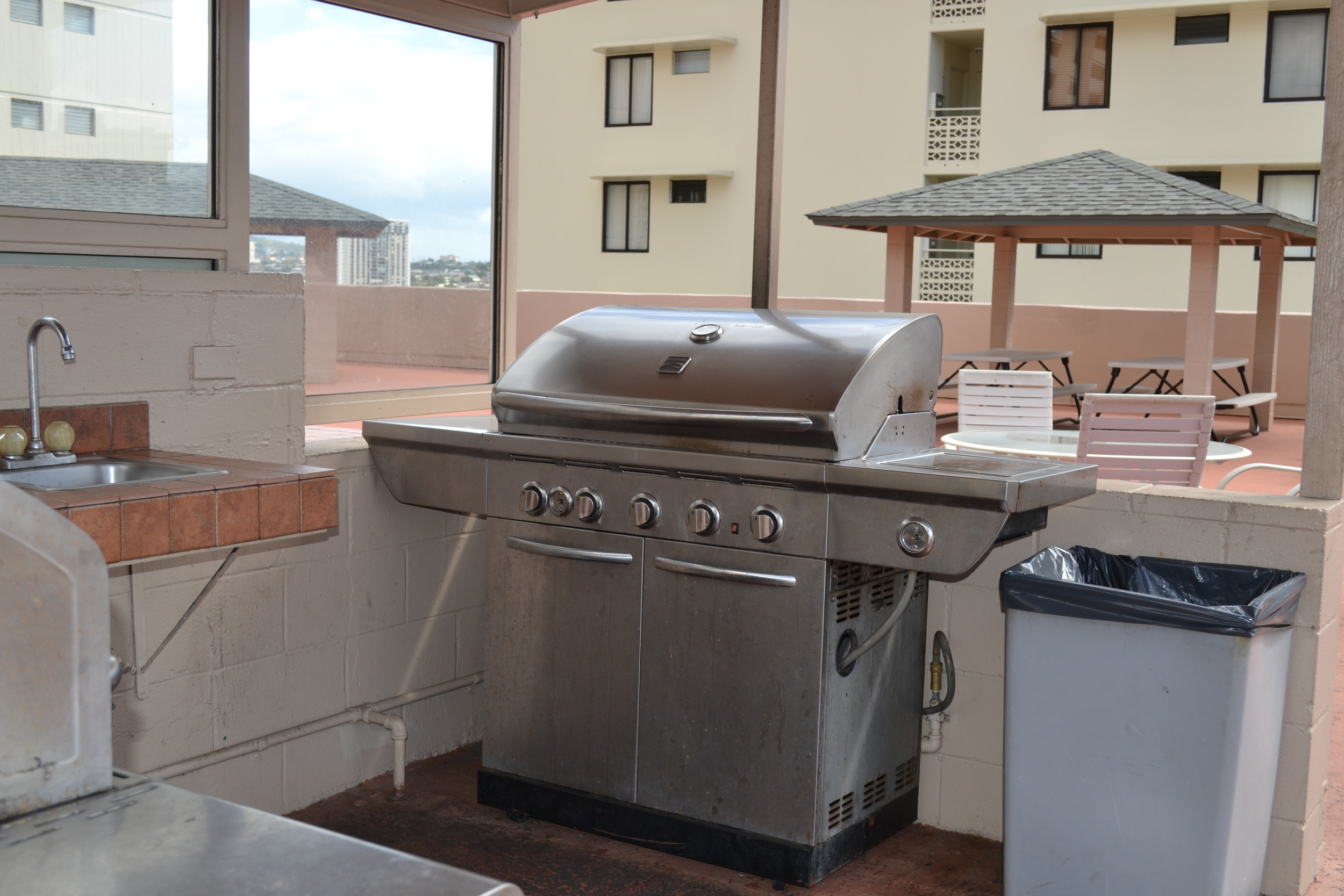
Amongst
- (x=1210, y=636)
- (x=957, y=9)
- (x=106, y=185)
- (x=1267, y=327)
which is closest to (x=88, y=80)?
(x=106, y=185)

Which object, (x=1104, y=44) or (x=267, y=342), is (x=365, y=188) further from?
(x=1104, y=44)

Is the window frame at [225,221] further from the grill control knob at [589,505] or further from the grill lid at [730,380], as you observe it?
the grill control knob at [589,505]

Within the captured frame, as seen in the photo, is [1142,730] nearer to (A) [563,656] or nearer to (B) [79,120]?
(A) [563,656]

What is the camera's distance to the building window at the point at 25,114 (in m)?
2.86

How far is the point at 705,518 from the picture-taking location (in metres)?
3.10

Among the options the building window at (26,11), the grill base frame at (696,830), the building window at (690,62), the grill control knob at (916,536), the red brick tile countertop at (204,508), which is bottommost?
the grill base frame at (696,830)

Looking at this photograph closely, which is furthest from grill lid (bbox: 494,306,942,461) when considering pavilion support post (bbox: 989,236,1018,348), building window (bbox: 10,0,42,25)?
pavilion support post (bbox: 989,236,1018,348)

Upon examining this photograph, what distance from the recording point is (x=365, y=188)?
472 cm

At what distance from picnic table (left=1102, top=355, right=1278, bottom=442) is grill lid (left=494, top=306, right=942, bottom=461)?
8.84 m

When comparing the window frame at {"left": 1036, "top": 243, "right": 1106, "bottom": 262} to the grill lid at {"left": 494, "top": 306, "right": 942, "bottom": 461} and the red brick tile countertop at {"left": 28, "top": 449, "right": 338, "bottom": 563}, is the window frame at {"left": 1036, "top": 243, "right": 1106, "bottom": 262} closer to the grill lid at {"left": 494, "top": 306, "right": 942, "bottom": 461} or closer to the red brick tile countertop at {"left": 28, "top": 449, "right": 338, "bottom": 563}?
the grill lid at {"left": 494, "top": 306, "right": 942, "bottom": 461}

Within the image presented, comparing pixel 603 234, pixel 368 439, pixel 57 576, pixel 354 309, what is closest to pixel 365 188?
pixel 354 309

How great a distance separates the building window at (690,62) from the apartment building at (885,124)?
1.5 inches

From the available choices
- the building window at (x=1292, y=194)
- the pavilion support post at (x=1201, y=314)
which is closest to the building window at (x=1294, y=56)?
the building window at (x=1292, y=194)

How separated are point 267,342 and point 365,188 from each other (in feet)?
5.16
